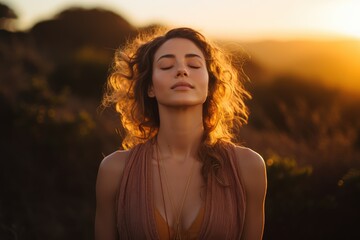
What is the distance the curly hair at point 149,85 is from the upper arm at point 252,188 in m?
0.24

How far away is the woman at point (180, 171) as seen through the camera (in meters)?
2.83

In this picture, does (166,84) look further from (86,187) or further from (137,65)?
(86,187)

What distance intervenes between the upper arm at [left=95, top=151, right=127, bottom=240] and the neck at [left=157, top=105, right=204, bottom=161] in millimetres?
290

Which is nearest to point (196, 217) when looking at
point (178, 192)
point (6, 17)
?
point (178, 192)

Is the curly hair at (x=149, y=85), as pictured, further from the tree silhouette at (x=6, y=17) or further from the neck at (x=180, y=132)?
the tree silhouette at (x=6, y=17)

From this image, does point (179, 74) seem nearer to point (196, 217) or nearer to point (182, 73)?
point (182, 73)

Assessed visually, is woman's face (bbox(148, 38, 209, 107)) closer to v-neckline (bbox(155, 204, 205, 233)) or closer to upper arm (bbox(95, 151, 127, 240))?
upper arm (bbox(95, 151, 127, 240))

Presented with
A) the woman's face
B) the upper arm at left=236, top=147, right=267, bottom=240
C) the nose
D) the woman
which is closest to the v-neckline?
the woman

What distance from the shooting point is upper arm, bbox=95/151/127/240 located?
9.87 ft

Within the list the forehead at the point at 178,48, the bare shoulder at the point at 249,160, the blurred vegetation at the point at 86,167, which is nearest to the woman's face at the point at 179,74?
the forehead at the point at 178,48

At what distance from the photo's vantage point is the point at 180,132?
9.93 feet

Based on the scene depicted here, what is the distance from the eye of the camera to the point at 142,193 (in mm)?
2875

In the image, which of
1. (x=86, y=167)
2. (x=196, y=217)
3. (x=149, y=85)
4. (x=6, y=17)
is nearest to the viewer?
(x=196, y=217)

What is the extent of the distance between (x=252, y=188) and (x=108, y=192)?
906 mm
